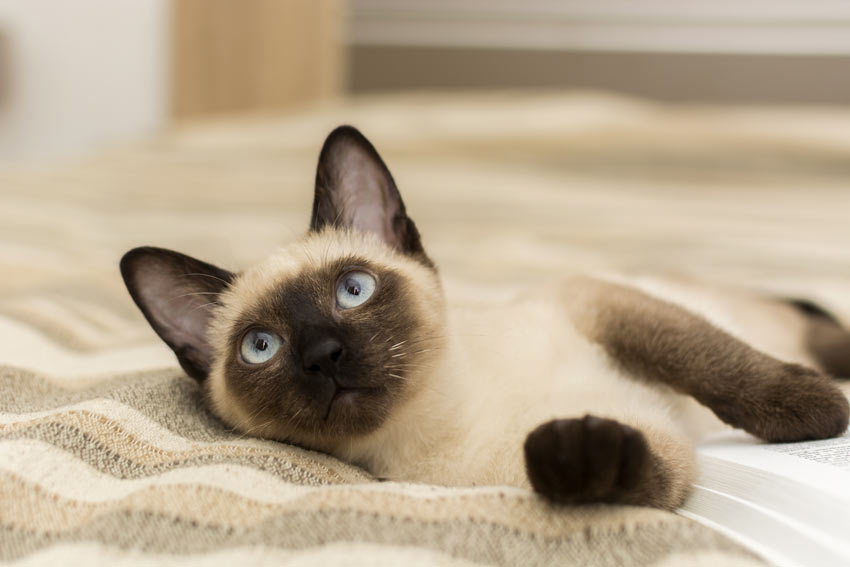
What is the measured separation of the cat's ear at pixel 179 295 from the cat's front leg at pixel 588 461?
588 mm

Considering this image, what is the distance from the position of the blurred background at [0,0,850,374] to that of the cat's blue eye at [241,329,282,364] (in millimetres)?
366

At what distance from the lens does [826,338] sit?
146cm

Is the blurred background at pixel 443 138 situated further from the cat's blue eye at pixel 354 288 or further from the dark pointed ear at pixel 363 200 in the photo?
the cat's blue eye at pixel 354 288

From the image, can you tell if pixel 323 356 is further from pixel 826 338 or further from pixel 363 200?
pixel 826 338

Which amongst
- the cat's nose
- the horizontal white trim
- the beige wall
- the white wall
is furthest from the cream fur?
the white wall

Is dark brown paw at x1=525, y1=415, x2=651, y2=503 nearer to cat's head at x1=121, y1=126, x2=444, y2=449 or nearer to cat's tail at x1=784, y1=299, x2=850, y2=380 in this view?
cat's head at x1=121, y1=126, x2=444, y2=449

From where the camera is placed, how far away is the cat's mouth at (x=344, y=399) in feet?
3.14

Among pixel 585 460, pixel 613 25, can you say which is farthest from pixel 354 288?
pixel 613 25

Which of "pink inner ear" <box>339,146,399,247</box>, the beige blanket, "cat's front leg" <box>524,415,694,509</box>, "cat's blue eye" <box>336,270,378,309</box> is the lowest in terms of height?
the beige blanket

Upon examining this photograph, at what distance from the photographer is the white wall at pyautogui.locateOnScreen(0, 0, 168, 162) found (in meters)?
5.43

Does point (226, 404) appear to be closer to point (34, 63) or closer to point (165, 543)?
point (165, 543)

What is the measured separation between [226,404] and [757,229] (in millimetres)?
1793

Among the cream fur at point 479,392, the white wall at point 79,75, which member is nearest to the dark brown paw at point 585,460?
the cream fur at point 479,392

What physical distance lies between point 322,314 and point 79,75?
17.5ft
